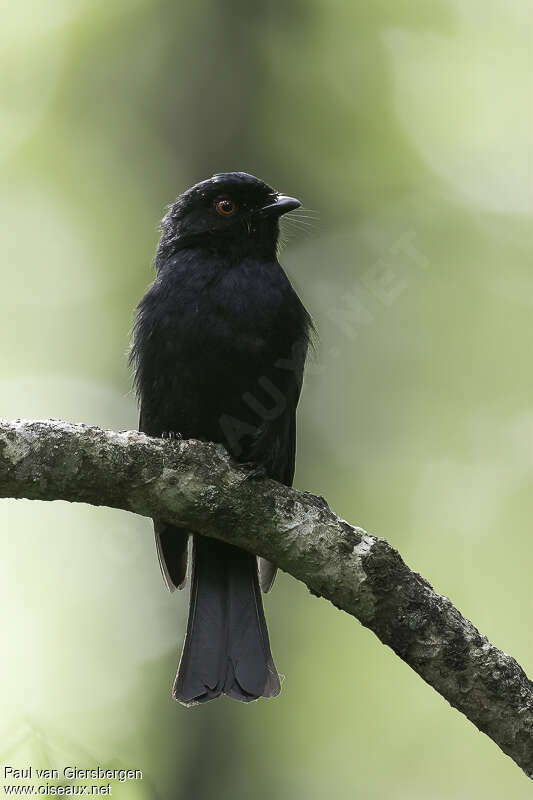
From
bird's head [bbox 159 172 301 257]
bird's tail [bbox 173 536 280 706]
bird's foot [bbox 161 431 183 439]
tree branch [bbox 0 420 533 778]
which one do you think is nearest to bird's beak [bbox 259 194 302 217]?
bird's head [bbox 159 172 301 257]

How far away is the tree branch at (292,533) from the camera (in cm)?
276

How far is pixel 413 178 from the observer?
23.1ft

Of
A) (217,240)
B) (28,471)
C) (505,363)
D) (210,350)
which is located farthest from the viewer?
(505,363)

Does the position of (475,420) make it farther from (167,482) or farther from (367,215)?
(167,482)

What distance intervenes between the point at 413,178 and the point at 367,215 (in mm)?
609

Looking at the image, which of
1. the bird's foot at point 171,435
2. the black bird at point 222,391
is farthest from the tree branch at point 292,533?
the bird's foot at point 171,435

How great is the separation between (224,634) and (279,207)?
6.15 feet

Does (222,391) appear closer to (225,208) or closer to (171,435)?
(171,435)

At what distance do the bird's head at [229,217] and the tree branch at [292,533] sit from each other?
56.5 inches

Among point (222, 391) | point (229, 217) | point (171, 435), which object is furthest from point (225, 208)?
point (171, 435)

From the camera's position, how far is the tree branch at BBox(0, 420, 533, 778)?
109 inches

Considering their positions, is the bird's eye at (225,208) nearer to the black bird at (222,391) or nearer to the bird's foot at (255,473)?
the black bird at (222,391)

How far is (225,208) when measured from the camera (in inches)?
169

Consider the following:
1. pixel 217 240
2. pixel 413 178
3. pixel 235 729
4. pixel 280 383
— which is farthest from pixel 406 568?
pixel 413 178
